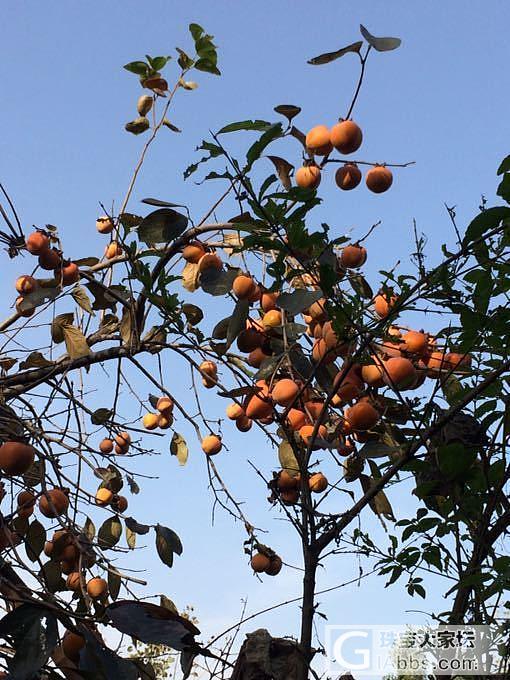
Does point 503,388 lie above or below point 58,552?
above

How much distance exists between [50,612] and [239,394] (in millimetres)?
514

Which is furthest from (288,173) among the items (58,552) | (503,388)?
(58,552)

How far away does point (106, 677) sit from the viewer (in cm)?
110

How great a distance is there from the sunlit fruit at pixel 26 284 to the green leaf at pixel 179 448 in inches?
26.2

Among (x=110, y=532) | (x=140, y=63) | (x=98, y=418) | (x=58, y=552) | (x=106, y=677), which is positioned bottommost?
(x=106, y=677)

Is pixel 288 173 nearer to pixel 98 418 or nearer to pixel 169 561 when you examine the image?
pixel 169 561

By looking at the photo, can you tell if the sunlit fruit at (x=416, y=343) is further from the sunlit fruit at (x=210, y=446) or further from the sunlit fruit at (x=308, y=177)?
the sunlit fruit at (x=210, y=446)

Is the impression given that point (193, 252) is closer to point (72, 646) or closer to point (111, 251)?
point (111, 251)

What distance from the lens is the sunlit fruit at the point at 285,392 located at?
55.1 inches

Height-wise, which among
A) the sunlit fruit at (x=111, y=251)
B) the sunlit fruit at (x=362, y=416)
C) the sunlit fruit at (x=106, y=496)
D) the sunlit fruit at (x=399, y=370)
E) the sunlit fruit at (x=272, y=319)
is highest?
the sunlit fruit at (x=111, y=251)

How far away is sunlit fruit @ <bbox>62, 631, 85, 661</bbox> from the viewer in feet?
4.46

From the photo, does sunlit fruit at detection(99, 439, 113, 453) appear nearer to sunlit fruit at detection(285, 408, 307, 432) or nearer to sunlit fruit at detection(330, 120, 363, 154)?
sunlit fruit at detection(285, 408, 307, 432)

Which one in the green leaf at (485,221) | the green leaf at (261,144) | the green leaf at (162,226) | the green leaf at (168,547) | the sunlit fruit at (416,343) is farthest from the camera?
the green leaf at (168,547)

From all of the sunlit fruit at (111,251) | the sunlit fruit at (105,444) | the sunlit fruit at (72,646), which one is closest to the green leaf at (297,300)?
the sunlit fruit at (72,646)
